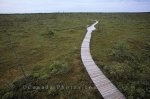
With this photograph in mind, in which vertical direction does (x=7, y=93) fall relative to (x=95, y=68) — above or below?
below

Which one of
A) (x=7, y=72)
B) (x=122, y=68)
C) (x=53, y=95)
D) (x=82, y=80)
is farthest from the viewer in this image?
(x=7, y=72)

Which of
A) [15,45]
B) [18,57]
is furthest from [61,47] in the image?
[15,45]

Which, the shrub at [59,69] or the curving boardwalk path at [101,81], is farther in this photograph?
the shrub at [59,69]

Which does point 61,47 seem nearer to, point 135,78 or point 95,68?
point 95,68

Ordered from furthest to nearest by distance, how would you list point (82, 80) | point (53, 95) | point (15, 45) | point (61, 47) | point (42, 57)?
1. point (15, 45)
2. point (61, 47)
3. point (42, 57)
4. point (82, 80)
5. point (53, 95)

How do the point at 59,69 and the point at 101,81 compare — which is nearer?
the point at 101,81

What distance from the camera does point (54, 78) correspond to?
15.6 meters

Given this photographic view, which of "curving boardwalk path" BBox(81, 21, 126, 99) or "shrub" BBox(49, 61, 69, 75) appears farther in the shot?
"shrub" BBox(49, 61, 69, 75)

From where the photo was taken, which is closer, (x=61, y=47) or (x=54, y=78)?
(x=54, y=78)

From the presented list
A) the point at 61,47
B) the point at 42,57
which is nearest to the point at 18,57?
the point at 42,57

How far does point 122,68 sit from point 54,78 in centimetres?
686

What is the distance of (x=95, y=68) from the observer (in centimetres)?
1644

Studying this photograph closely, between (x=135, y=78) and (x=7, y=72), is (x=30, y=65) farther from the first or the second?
(x=135, y=78)

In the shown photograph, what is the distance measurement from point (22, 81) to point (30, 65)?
4.64 m
